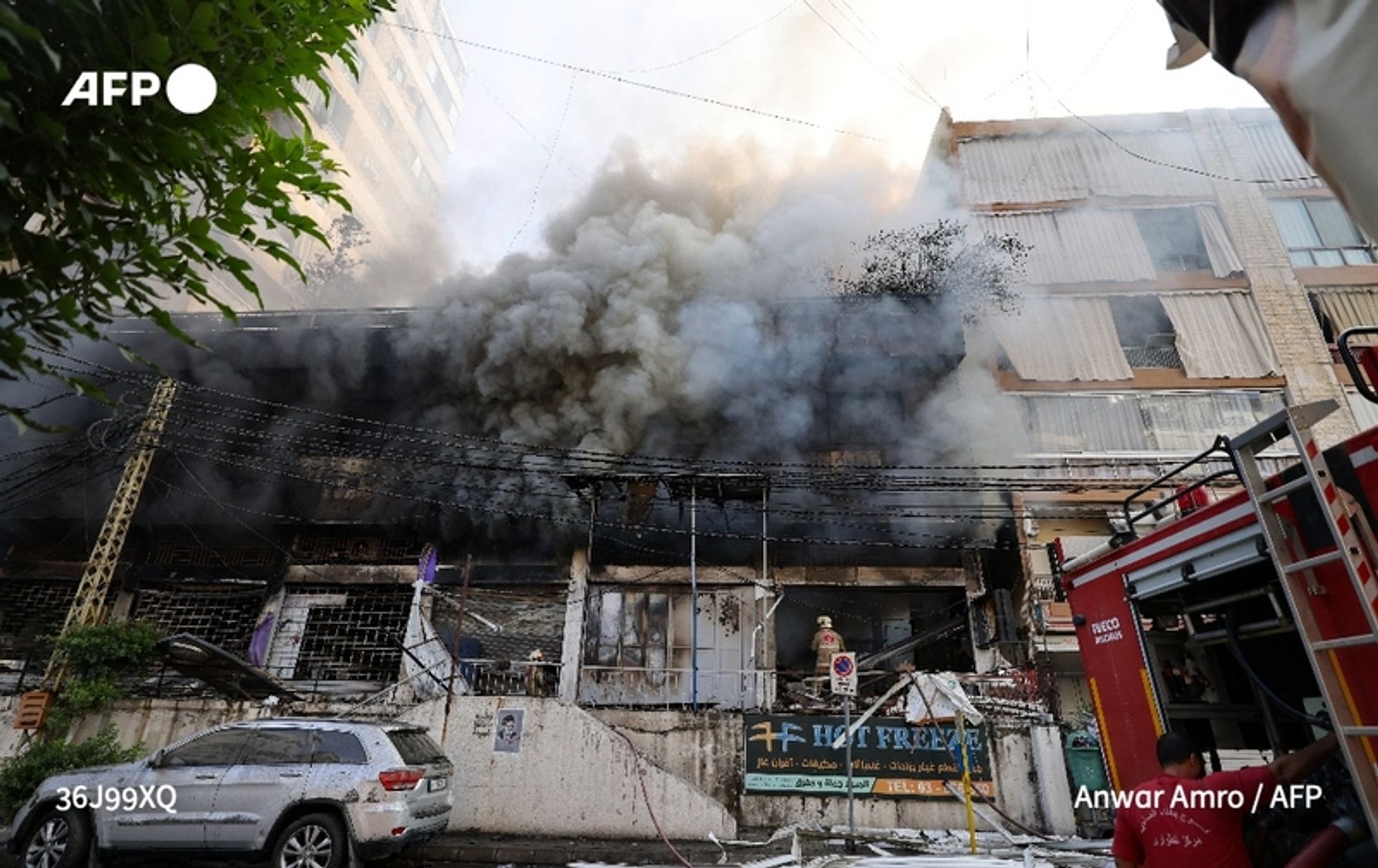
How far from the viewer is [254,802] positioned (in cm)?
626

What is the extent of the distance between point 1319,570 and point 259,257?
34.7 metres

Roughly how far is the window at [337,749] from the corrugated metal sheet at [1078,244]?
1947 centimetres

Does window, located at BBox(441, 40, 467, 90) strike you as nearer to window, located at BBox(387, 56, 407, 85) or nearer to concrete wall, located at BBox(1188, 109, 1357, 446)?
window, located at BBox(387, 56, 407, 85)

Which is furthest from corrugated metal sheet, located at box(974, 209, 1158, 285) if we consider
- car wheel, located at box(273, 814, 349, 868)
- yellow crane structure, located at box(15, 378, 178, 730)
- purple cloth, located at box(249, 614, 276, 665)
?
purple cloth, located at box(249, 614, 276, 665)

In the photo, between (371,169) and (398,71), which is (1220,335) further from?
(398,71)

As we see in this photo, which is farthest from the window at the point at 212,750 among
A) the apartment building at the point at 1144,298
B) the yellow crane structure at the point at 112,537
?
the apartment building at the point at 1144,298

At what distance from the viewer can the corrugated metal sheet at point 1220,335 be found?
16719 mm

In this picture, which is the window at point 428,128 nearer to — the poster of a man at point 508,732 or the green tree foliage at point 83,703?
the green tree foliage at point 83,703

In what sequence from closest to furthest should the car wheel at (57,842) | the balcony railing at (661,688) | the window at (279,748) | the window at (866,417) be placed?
the car wheel at (57,842) → the window at (279,748) → the balcony railing at (661,688) → the window at (866,417)

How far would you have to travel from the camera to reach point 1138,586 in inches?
168

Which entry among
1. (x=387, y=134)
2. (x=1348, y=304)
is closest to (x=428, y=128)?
(x=387, y=134)

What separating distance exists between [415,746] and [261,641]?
11625mm

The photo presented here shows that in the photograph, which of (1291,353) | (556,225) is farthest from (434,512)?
(1291,353)

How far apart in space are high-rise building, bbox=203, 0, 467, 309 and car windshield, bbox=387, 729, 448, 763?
2223cm
